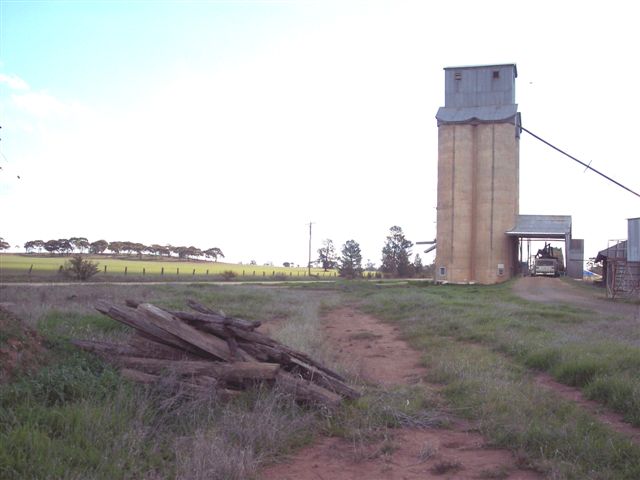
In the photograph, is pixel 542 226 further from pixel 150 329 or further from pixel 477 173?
pixel 150 329

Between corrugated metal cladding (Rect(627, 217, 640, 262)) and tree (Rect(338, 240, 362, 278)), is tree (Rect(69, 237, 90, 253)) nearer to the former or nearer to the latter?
tree (Rect(338, 240, 362, 278))

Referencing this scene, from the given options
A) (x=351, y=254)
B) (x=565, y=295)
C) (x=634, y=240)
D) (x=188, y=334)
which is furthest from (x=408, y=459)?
(x=351, y=254)

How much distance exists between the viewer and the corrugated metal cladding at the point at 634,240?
27.1 m

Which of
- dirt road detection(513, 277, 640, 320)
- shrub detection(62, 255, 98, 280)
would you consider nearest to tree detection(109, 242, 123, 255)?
shrub detection(62, 255, 98, 280)

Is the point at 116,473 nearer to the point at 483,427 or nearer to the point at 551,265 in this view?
the point at 483,427

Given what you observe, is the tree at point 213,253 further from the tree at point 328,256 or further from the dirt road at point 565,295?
the dirt road at point 565,295

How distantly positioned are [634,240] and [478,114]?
21.5 metres

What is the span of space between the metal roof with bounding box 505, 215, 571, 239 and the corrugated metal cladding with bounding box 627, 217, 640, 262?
675 inches

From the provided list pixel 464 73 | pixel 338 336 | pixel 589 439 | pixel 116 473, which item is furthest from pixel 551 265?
pixel 116 473

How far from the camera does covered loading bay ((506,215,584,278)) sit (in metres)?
45.7

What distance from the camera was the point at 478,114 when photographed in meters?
46.3

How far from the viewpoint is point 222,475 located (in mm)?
4766

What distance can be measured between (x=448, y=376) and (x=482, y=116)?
4019cm

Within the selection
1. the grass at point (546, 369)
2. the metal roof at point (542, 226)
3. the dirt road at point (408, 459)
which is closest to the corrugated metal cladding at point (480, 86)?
the metal roof at point (542, 226)
